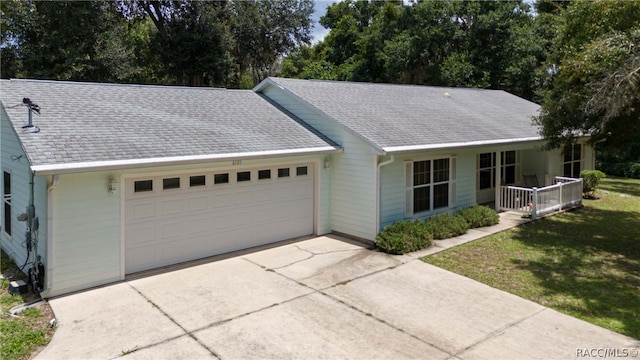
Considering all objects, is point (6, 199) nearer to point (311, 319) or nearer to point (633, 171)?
point (311, 319)

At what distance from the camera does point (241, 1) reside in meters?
32.8

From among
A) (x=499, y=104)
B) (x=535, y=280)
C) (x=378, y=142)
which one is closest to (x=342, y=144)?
(x=378, y=142)

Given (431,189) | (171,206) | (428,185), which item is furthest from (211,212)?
(431,189)

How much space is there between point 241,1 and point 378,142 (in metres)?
25.9

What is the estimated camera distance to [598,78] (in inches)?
416

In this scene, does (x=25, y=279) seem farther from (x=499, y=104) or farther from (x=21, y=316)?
(x=499, y=104)

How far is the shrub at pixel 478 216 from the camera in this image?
1280cm

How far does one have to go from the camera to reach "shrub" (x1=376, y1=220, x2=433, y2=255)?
10.4 metres

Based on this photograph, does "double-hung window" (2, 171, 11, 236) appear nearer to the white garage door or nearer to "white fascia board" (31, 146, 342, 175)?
the white garage door

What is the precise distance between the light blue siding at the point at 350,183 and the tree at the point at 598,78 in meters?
5.02

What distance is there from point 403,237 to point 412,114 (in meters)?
5.31

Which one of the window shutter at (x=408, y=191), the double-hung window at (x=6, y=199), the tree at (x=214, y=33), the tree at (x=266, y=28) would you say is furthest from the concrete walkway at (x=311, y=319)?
the tree at (x=266, y=28)

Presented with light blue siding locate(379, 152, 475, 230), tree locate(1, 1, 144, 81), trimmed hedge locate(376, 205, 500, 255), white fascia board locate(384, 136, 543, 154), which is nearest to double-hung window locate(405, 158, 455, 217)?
light blue siding locate(379, 152, 475, 230)

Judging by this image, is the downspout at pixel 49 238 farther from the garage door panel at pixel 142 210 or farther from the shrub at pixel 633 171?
the shrub at pixel 633 171
